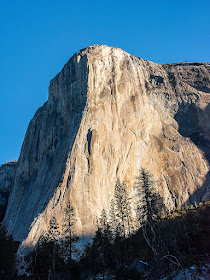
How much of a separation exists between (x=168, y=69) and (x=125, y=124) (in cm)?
3058

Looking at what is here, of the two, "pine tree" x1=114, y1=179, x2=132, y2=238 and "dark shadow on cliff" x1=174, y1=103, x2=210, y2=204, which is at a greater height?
"dark shadow on cliff" x1=174, y1=103, x2=210, y2=204

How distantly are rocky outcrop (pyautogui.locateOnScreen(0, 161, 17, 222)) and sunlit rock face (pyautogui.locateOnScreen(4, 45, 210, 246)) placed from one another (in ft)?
48.1

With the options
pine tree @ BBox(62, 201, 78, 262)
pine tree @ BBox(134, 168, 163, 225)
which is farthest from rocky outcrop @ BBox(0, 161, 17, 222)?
pine tree @ BBox(134, 168, 163, 225)

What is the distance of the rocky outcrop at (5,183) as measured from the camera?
251ft

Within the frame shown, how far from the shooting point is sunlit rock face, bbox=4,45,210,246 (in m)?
44.3

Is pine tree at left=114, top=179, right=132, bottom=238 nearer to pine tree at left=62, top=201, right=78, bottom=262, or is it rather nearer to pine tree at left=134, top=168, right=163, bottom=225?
pine tree at left=62, top=201, right=78, bottom=262

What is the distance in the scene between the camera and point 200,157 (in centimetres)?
6316

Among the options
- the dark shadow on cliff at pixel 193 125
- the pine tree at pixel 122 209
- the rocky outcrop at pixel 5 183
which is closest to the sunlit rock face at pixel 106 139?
the dark shadow on cliff at pixel 193 125

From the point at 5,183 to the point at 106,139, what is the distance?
47.5 metres

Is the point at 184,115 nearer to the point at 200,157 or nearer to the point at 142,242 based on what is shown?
the point at 200,157

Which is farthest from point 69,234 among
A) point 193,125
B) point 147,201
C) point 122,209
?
point 193,125

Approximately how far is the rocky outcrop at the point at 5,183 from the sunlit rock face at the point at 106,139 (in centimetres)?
1466

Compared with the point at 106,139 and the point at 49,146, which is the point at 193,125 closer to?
the point at 106,139

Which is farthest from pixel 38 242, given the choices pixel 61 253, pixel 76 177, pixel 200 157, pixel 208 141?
pixel 208 141
